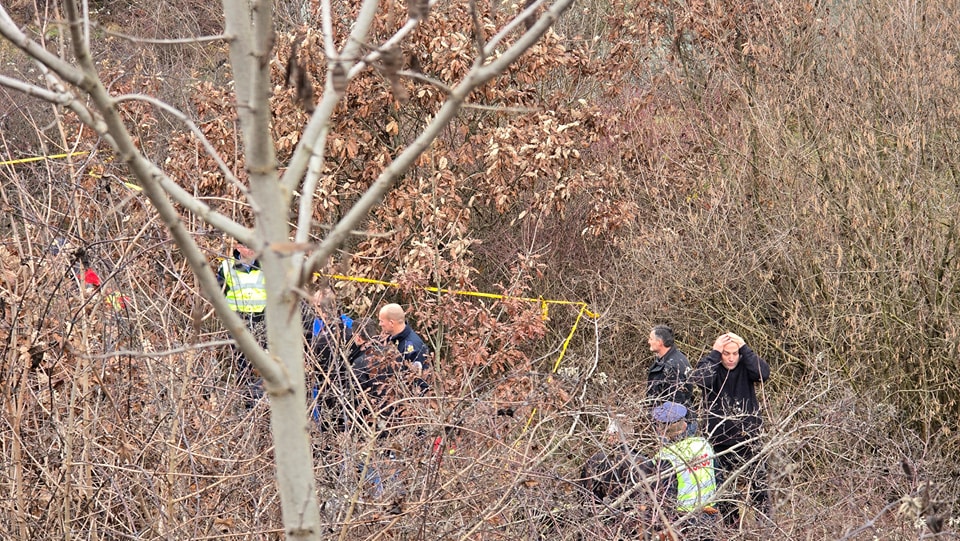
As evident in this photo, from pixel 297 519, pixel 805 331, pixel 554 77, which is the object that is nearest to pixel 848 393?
pixel 805 331

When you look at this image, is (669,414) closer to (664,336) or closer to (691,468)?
(691,468)

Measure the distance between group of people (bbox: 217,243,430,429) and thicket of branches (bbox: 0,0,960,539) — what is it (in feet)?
0.55

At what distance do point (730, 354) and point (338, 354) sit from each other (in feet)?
10.8

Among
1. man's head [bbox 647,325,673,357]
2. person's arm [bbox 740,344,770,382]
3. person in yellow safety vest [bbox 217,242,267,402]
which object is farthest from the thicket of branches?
man's head [bbox 647,325,673,357]

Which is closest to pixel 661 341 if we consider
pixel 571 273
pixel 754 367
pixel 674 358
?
pixel 674 358

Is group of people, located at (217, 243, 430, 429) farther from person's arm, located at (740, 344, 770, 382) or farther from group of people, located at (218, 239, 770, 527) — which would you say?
person's arm, located at (740, 344, 770, 382)

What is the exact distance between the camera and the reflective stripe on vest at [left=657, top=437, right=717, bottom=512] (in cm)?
480

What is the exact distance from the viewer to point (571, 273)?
11555mm

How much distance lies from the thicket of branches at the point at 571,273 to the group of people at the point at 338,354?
17 centimetres

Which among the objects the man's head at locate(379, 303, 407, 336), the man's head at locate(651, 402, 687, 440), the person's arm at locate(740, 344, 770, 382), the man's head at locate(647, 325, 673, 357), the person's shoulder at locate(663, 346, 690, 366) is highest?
the man's head at locate(651, 402, 687, 440)

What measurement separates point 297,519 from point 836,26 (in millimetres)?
10170

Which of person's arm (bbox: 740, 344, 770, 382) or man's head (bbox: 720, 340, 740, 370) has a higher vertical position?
man's head (bbox: 720, 340, 740, 370)

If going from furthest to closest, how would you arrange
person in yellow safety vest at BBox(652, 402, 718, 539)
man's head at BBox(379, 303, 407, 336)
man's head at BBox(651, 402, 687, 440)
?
man's head at BBox(379, 303, 407, 336) → man's head at BBox(651, 402, 687, 440) → person in yellow safety vest at BBox(652, 402, 718, 539)

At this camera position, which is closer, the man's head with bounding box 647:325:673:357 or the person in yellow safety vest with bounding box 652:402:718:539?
the person in yellow safety vest with bounding box 652:402:718:539
